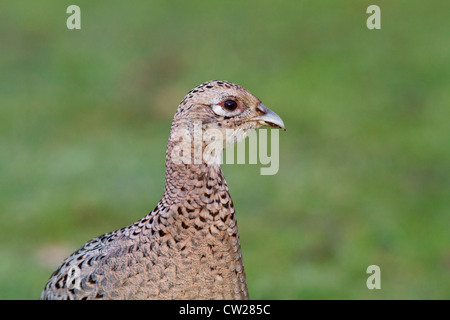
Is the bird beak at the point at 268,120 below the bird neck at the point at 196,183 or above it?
above

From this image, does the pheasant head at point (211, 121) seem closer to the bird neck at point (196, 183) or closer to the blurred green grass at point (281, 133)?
the bird neck at point (196, 183)

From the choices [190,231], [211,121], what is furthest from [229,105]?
[190,231]

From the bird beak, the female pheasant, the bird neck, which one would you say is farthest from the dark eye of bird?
the bird neck

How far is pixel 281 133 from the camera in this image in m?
11.6

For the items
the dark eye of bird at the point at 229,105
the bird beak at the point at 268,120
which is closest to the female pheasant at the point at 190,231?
the dark eye of bird at the point at 229,105

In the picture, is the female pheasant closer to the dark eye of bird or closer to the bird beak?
the dark eye of bird

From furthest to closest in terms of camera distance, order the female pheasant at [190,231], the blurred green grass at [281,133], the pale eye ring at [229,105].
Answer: the blurred green grass at [281,133]
the pale eye ring at [229,105]
the female pheasant at [190,231]

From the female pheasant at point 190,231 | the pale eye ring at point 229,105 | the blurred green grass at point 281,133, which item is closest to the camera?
the female pheasant at point 190,231

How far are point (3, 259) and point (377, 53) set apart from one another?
7.70 meters

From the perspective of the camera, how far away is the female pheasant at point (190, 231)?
15.8 ft

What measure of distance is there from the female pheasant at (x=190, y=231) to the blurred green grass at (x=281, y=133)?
2.80 metres

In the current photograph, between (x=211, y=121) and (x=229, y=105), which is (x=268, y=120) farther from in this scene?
(x=211, y=121)

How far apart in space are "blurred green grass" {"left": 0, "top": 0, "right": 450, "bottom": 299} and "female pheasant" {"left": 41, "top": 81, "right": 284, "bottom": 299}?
280 centimetres

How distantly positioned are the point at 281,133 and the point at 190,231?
689 cm
